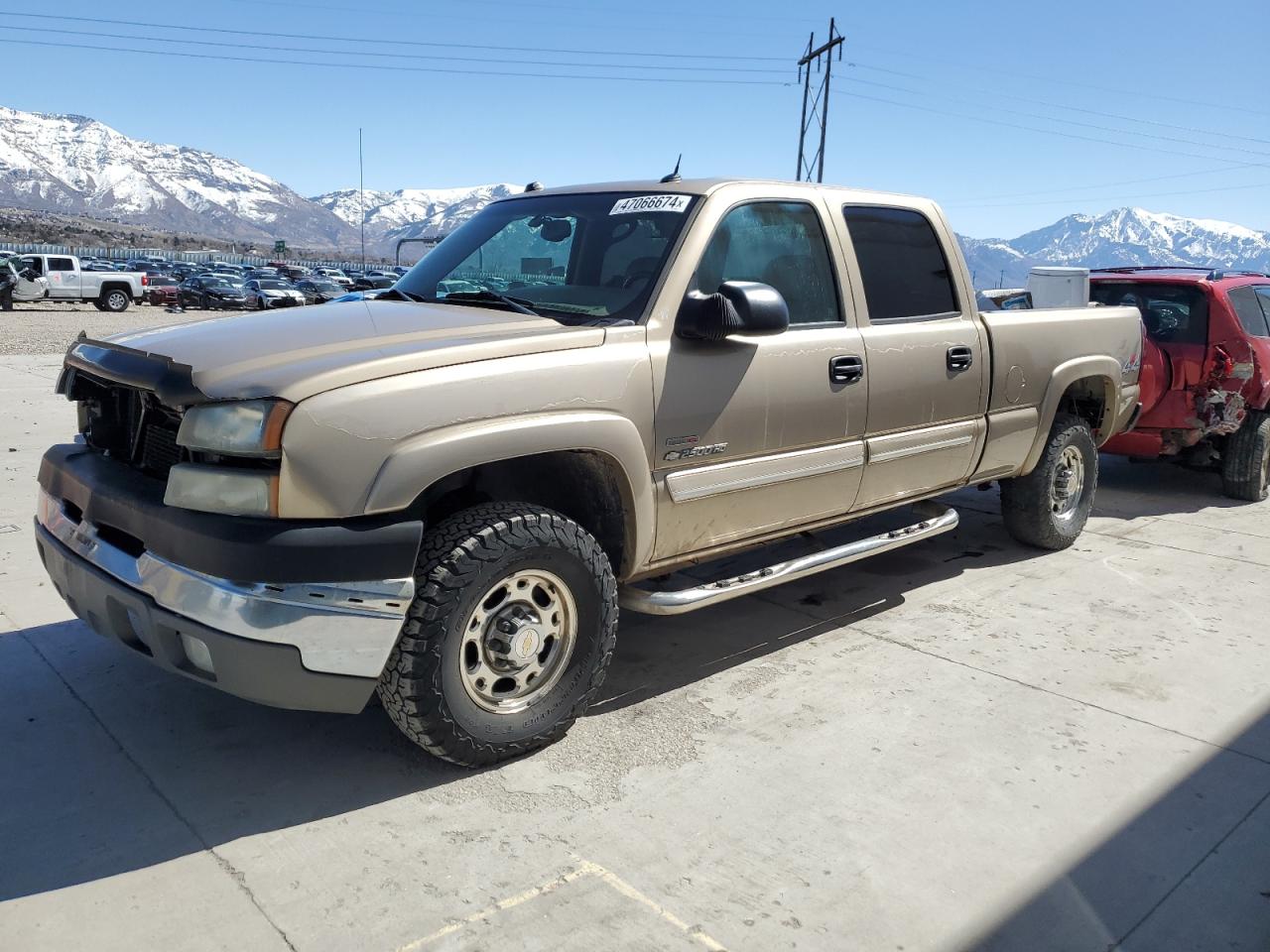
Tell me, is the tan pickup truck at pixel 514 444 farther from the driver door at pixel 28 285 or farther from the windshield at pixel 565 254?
the driver door at pixel 28 285

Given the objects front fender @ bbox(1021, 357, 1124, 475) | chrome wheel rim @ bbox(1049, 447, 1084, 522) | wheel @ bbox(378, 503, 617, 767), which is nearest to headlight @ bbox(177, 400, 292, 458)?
wheel @ bbox(378, 503, 617, 767)

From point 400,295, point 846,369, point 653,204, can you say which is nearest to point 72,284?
point 400,295

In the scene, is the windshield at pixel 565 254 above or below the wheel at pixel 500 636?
above

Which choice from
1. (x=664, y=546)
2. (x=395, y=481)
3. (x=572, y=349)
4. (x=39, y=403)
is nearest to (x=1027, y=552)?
(x=664, y=546)

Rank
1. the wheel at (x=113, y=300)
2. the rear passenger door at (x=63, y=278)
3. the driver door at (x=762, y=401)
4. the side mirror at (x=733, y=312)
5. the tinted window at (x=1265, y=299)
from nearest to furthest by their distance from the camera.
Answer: the side mirror at (x=733, y=312), the driver door at (x=762, y=401), the tinted window at (x=1265, y=299), the rear passenger door at (x=63, y=278), the wheel at (x=113, y=300)

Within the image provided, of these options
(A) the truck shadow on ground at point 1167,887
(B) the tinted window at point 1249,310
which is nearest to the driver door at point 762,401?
(A) the truck shadow on ground at point 1167,887

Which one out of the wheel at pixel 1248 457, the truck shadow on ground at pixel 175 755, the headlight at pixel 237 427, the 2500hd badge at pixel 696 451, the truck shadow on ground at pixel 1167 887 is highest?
the headlight at pixel 237 427

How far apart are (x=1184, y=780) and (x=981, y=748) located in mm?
640

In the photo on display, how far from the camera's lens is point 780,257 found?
4168 millimetres

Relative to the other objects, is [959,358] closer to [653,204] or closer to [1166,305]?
[653,204]

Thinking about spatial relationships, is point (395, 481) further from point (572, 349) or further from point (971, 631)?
point (971, 631)

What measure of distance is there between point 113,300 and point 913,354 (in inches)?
1424

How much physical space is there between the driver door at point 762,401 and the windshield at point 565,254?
0.66ft

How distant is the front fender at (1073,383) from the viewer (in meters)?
5.54
